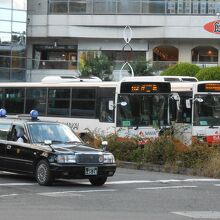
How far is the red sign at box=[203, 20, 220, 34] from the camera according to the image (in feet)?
200

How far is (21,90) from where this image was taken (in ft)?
105

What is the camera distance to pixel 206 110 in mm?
26766

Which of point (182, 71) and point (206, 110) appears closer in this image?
point (206, 110)

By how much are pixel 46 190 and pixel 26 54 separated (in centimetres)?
5037

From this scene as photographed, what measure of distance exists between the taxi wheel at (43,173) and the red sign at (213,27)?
4663 centimetres

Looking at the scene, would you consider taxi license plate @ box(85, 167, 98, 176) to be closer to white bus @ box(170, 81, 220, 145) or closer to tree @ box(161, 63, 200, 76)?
white bus @ box(170, 81, 220, 145)

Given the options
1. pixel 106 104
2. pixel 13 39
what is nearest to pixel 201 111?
pixel 106 104

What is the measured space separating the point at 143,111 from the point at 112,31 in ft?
125

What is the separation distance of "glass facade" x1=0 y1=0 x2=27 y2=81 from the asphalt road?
4219cm

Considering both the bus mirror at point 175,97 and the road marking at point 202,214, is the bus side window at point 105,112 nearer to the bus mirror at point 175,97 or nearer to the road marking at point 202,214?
the bus mirror at point 175,97

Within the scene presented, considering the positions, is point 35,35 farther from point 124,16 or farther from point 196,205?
point 196,205

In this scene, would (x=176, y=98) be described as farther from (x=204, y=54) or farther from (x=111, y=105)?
(x=204, y=54)

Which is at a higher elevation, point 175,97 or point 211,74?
point 211,74

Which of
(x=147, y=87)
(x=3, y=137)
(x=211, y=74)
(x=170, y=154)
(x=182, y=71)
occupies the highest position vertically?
(x=182, y=71)
